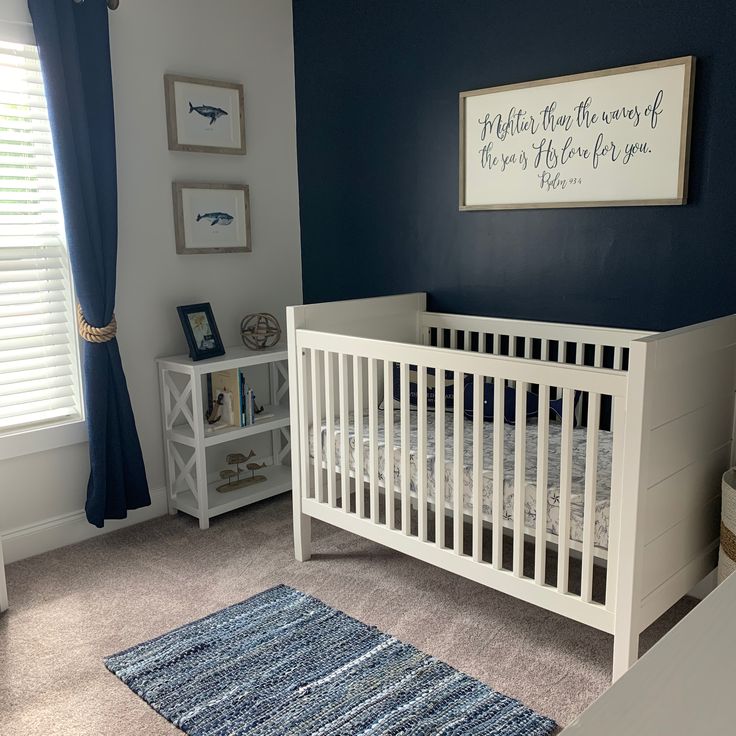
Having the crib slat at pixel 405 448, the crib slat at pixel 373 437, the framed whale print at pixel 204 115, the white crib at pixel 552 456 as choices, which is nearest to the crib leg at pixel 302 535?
the white crib at pixel 552 456

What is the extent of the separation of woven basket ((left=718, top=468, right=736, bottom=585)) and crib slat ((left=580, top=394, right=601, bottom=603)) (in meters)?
0.36

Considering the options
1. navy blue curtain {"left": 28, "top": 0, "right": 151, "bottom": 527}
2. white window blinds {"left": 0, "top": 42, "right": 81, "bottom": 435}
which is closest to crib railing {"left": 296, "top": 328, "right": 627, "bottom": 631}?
navy blue curtain {"left": 28, "top": 0, "right": 151, "bottom": 527}

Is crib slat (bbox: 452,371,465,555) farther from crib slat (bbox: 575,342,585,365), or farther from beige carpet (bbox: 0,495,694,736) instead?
crib slat (bbox: 575,342,585,365)

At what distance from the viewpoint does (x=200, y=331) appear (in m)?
3.19

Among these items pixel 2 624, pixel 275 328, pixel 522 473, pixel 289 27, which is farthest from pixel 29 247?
pixel 522 473

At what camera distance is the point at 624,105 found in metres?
2.47

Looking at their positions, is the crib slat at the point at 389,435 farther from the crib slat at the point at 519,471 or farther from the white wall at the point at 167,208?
the white wall at the point at 167,208

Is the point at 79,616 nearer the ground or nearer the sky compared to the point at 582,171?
nearer the ground

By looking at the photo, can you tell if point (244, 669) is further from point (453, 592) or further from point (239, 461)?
point (239, 461)

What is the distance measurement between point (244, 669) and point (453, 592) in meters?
0.76

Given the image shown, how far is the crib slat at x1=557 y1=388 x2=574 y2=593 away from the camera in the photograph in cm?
193

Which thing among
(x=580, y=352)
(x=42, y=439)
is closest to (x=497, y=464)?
(x=580, y=352)

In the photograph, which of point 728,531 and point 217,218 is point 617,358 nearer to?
point 728,531

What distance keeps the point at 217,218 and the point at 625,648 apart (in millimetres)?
2350
